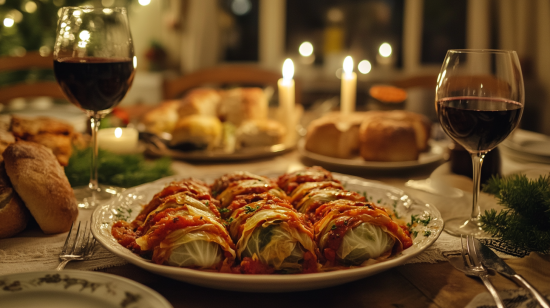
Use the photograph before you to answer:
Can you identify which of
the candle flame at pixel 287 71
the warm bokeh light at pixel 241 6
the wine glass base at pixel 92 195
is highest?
the warm bokeh light at pixel 241 6

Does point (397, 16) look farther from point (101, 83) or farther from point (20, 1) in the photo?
point (101, 83)

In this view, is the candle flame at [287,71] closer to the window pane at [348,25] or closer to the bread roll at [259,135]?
the bread roll at [259,135]

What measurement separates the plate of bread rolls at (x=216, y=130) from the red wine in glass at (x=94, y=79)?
0.66m

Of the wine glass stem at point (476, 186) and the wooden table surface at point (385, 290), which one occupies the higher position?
the wine glass stem at point (476, 186)

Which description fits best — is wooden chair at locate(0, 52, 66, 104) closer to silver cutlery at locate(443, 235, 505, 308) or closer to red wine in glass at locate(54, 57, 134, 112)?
red wine in glass at locate(54, 57, 134, 112)

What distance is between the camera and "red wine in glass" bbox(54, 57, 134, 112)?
4.84ft

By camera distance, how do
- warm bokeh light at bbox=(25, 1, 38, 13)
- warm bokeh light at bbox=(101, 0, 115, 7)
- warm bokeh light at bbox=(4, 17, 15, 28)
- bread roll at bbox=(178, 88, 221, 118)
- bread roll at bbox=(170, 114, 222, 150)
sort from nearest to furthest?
bread roll at bbox=(170, 114, 222, 150) < bread roll at bbox=(178, 88, 221, 118) < warm bokeh light at bbox=(4, 17, 15, 28) < warm bokeh light at bbox=(25, 1, 38, 13) < warm bokeh light at bbox=(101, 0, 115, 7)

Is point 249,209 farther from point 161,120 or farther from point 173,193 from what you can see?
point 161,120

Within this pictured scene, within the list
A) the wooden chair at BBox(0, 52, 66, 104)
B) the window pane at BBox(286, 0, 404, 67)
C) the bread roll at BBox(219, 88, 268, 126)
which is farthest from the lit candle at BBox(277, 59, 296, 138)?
the window pane at BBox(286, 0, 404, 67)

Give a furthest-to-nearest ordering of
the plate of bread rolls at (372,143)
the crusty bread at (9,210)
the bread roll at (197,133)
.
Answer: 1. the bread roll at (197,133)
2. the plate of bread rolls at (372,143)
3. the crusty bread at (9,210)

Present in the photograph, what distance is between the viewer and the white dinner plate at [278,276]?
0.85 meters

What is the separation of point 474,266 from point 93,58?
1.23 m

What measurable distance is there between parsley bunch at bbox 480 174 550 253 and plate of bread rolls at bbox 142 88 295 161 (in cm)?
116

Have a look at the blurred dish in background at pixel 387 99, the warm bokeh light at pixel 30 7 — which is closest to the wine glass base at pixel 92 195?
the blurred dish in background at pixel 387 99
